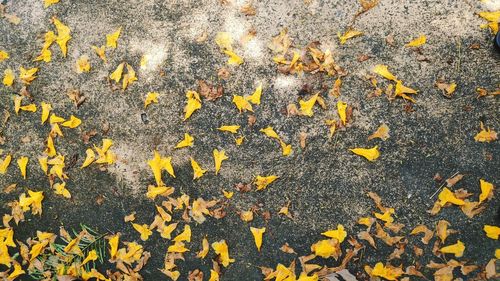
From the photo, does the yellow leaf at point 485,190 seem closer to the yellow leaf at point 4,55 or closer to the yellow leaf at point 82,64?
the yellow leaf at point 82,64

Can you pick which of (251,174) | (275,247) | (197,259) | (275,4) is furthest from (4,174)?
(275,4)

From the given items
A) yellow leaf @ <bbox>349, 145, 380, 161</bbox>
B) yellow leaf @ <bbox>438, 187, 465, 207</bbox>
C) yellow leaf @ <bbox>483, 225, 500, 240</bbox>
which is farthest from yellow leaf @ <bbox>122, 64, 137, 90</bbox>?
yellow leaf @ <bbox>483, 225, 500, 240</bbox>

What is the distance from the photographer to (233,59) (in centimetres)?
310

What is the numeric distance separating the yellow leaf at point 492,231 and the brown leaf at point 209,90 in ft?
6.16

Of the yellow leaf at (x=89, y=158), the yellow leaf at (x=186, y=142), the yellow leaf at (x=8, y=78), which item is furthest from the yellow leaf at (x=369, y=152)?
the yellow leaf at (x=8, y=78)

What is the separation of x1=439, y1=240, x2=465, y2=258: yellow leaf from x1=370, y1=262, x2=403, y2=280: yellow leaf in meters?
0.30

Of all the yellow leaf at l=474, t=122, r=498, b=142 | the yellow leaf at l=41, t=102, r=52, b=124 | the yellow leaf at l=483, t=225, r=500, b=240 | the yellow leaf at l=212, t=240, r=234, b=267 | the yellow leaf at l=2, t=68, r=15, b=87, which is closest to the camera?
the yellow leaf at l=483, t=225, r=500, b=240

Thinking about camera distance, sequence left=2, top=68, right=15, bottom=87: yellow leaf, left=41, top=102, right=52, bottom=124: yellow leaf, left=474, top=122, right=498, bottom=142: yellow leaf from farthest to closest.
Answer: left=2, top=68, right=15, bottom=87: yellow leaf < left=41, top=102, right=52, bottom=124: yellow leaf < left=474, top=122, right=498, bottom=142: yellow leaf

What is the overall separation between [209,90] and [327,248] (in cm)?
132

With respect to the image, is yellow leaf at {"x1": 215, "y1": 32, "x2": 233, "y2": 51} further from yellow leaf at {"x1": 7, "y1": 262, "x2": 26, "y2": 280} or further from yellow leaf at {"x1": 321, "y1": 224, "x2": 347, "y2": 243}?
yellow leaf at {"x1": 7, "y1": 262, "x2": 26, "y2": 280}

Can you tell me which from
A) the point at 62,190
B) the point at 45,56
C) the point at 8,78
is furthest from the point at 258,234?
the point at 8,78

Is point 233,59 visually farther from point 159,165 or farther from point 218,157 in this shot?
point 159,165

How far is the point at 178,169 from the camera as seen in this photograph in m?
3.04

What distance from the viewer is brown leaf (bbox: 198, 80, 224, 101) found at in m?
3.06
